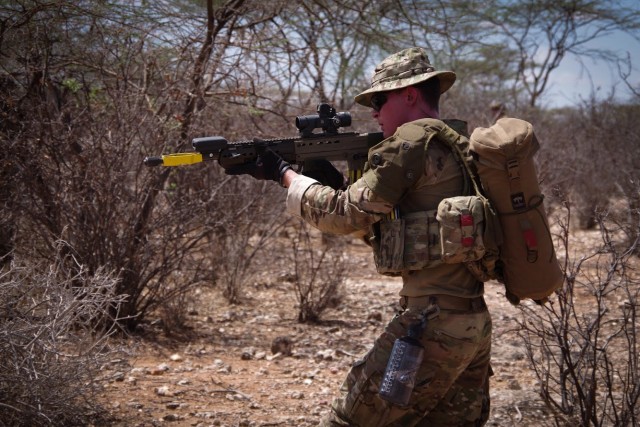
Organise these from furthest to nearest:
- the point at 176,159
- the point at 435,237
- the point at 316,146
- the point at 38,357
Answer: the point at 38,357 → the point at 316,146 → the point at 176,159 → the point at 435,237

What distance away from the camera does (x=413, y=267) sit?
229 cm

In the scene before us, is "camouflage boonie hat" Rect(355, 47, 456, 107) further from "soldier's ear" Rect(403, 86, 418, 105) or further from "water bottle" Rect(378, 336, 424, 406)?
"water bottle" Rect(378, 336, 424, 406)

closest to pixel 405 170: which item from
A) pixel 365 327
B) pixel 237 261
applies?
pixel 365 327

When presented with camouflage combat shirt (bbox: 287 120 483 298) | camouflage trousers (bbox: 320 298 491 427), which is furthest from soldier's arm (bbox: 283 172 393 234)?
camouflage trousers (bbox: 320 298 491 427)

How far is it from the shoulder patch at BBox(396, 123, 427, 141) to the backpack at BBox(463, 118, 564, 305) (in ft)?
0.52

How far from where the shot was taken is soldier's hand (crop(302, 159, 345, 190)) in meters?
2.70

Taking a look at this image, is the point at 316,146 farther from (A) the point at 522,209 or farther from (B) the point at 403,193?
(A) the point at 522,209

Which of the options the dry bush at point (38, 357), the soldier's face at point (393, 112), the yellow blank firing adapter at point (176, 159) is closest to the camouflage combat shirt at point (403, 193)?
the soldier's face at point (393, 112)

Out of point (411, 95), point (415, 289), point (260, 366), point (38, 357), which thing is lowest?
point (260, 366)

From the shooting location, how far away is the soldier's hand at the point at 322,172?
2701 millimetres

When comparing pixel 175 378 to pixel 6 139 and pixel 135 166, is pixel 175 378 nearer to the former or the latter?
pixel 135 166

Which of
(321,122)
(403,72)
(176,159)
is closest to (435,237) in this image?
(403,72)

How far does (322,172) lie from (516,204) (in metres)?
0.80

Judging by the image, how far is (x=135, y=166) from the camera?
4.29 metres
